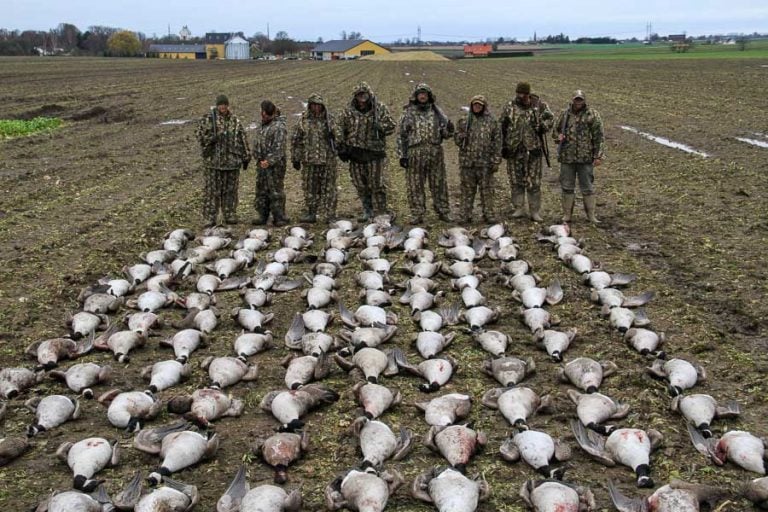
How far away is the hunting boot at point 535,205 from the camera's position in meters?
11.0

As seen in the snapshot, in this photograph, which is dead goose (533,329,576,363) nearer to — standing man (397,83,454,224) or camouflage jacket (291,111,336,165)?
standing man (397,83,454,224)

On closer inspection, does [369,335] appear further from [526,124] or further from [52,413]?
[526,124]

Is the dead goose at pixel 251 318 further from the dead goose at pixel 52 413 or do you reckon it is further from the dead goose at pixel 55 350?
the dead goose at pixel 52 413

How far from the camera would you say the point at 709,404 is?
5480 mm

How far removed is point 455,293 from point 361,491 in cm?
401

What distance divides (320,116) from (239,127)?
1131mm

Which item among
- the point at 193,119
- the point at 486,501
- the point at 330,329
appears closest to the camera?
the point at 486,501

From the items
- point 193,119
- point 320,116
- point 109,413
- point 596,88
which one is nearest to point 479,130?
point 320,116

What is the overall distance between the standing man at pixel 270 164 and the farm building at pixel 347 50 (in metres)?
111

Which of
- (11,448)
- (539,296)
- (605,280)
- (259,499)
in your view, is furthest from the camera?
(605,280)

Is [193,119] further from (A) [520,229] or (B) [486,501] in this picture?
(B) [486,501]

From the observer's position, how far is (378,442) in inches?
201

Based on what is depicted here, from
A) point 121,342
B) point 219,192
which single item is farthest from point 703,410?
point 219,192

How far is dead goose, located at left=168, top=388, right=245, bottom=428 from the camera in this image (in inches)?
218
